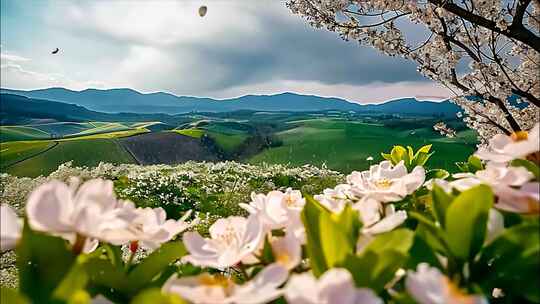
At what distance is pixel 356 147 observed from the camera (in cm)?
2594

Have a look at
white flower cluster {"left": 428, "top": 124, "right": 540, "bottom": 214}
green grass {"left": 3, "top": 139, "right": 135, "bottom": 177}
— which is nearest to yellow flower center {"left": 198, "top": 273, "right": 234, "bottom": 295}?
white flower cluster {"left": 428, "top": 124, "right": 540, "bottom": 214}

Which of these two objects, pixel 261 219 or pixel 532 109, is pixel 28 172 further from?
pixel 261 219

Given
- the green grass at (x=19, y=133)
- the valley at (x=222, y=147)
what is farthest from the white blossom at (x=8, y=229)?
the green grass at (x=19, y=133)

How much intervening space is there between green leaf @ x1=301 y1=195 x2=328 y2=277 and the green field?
13.4m

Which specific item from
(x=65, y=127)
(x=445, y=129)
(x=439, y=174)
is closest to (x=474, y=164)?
(x=439, y=174)

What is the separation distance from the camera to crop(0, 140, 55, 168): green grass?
76.9 feet

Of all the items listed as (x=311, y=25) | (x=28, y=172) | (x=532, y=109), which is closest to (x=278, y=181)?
(x=311, y=25)

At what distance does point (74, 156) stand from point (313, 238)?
24058 millimetres

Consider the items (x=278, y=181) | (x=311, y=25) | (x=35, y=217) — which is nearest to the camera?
(x=35, y=217)

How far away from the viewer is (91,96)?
193 metres

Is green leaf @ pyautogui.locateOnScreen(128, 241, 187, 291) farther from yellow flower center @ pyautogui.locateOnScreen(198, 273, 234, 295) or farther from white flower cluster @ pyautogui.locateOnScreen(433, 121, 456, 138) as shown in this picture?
white flower cluster @ pyautogui.locateOnScreen(433, 121, 456, 138)

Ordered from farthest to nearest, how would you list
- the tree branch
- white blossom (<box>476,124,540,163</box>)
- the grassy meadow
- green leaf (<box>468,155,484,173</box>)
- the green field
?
the grassy meadow
the green field
the tree branch
green leaf (<box>468,155,484,173</box>)
white blossom (<box>476,124,540,163</box>)

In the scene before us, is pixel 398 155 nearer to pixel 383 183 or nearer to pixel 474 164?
pixel 474 164

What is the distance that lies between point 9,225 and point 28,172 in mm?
22246
